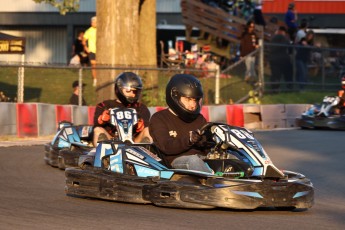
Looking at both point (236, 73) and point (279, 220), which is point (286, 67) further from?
point (279, 220)

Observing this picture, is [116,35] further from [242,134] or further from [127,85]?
[242,134]

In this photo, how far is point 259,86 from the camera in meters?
23.4

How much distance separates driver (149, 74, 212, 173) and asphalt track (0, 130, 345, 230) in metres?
0.66

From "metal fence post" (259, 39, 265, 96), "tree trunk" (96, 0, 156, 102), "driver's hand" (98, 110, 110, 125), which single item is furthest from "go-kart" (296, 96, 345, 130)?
"driver's hand" (98, 110, 110, 125)

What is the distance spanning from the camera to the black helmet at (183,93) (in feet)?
30.9

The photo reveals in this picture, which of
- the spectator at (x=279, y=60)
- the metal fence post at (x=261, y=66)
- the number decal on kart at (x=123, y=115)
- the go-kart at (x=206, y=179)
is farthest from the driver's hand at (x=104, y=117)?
the spectator at (x=279, y=60)

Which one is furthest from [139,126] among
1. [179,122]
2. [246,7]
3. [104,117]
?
[246,7]

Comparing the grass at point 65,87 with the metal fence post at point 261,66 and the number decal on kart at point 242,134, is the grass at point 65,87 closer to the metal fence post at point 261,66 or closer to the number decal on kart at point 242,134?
the metal fence post at point 261,66

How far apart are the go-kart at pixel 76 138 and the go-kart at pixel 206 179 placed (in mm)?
1650

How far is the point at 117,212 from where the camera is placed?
850 cm

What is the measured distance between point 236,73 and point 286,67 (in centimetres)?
253

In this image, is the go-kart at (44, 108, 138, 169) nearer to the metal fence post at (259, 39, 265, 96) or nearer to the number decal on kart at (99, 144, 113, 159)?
the number decal on kart at (99, 144, 113, 159)

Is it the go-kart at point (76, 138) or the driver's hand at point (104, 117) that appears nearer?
the go-kart at point (76, 138)

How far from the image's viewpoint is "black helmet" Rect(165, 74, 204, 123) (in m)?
9.42
